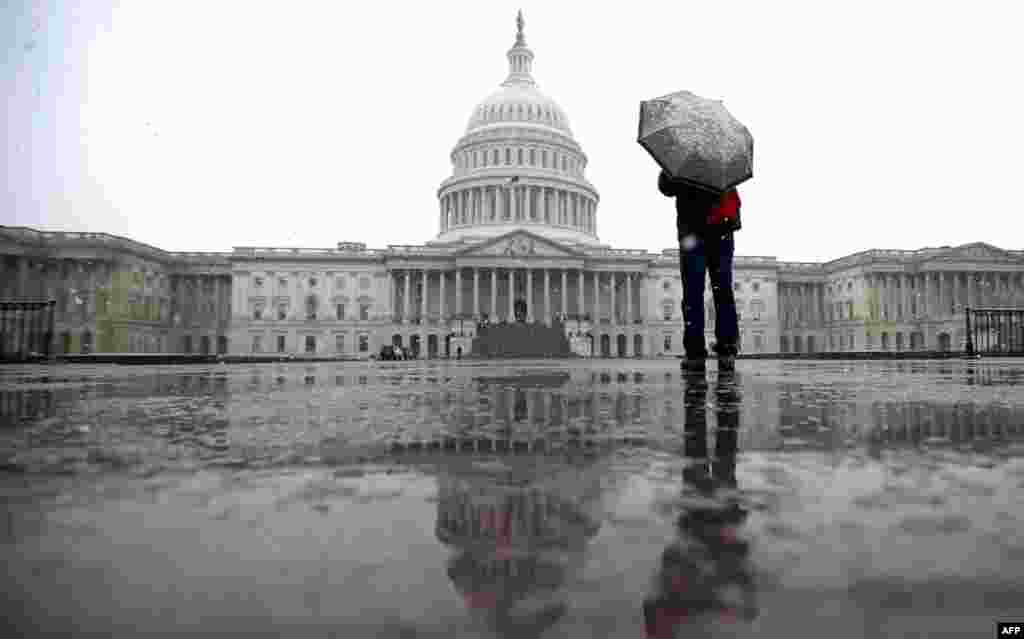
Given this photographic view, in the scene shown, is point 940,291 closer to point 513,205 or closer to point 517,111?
point 513,205

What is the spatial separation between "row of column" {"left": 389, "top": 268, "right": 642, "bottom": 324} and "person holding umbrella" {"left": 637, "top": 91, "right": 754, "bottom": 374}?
148 feet

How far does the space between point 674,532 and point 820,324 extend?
6895 cm

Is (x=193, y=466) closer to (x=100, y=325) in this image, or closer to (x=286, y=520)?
(x=286, y=520)

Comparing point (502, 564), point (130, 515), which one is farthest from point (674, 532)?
point (130, 515)

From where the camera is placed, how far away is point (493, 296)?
51062 millimetres

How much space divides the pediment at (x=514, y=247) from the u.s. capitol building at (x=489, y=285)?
0.12m

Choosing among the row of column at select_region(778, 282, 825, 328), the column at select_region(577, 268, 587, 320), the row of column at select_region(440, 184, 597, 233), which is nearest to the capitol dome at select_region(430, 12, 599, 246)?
the row of column at select_region(440, 184, 597, 233)

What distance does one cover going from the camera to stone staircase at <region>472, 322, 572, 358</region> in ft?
128

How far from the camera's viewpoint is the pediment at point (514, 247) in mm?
51594

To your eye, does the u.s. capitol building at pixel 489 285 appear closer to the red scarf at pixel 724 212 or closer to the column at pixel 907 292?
the column at pixel 907 292

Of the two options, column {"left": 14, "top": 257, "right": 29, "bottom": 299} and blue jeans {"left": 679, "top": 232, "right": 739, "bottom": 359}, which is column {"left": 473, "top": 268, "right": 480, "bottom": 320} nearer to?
column {"left": 14, "top": 257, "right": 29, "bottom": 299}

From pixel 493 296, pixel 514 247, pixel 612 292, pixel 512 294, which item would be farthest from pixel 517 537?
pixel 612 292

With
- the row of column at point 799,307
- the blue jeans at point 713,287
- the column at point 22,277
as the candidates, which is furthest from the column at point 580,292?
the blue jeans at point 713,287

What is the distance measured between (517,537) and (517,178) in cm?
5786
